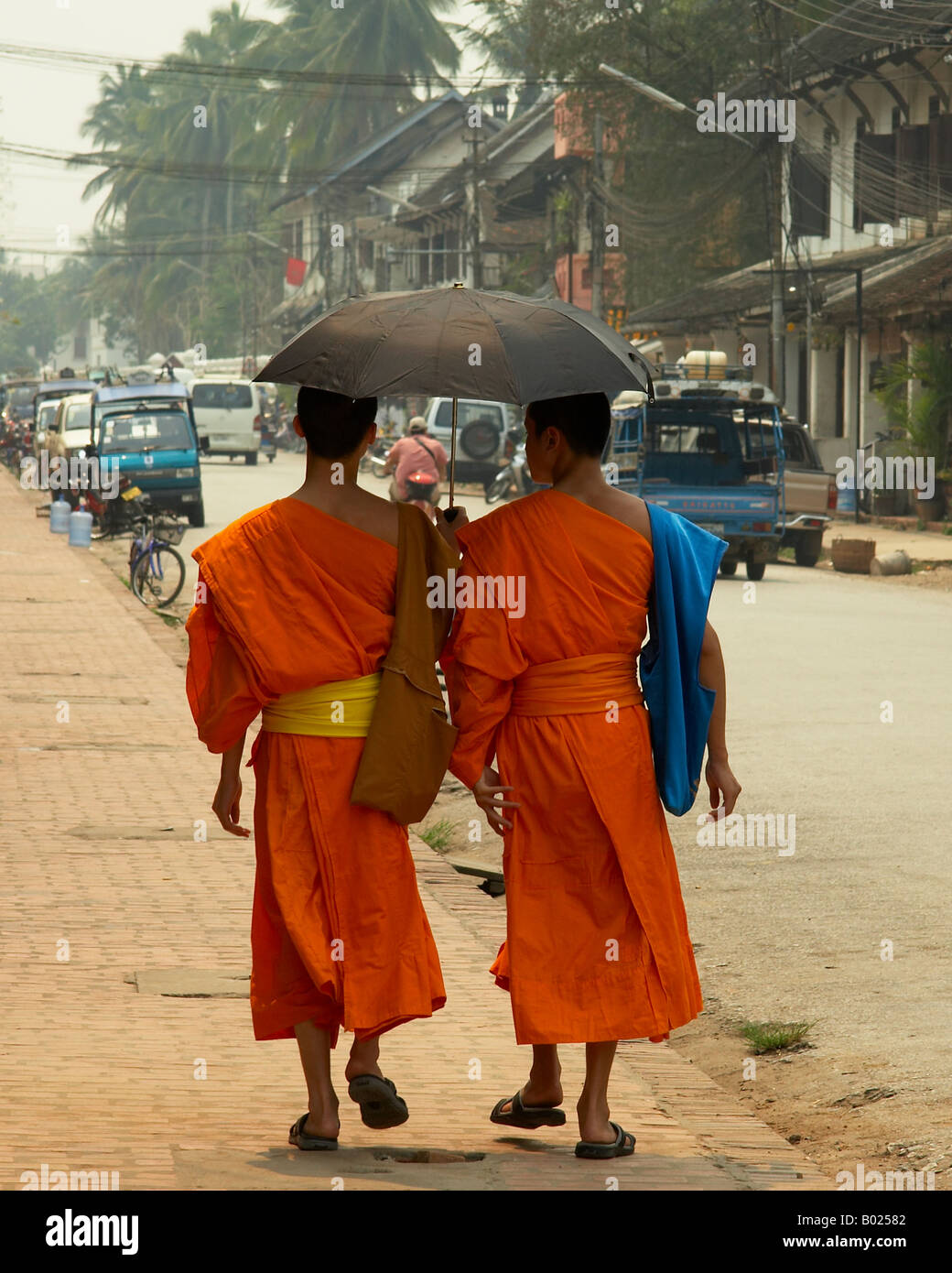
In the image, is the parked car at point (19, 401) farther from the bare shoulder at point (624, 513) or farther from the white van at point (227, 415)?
the bare shoulder at point (624, 513)

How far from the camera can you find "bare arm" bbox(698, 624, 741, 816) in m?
4.20

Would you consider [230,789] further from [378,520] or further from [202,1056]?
[202,1056]

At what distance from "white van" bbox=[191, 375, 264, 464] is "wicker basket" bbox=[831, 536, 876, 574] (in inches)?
1020

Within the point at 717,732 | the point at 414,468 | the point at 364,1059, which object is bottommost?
the point at 364,1059

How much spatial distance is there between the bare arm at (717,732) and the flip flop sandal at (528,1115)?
80 centimetres

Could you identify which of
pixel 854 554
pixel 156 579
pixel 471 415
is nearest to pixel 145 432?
pixel 156 579

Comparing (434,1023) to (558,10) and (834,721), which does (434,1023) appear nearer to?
(834,721)

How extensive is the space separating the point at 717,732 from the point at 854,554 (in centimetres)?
1907

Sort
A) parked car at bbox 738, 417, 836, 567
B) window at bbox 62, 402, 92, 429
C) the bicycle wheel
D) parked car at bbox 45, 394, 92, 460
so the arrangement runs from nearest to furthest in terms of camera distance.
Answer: the bicycle wheel, parked car at bbox 738, 417, 836, 567, parked car at bbox 45, 394, 92, 460, window at bbox 62, 402, 92, 429

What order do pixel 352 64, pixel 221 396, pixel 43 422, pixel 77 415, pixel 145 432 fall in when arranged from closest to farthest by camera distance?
pixel 145 432 < pixel 77 415 < pixel 43 422 < pixel 221 396 < pixel 352 64

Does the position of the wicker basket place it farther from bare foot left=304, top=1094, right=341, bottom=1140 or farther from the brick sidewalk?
bare foot left=304, top=1094, right=341, bottom=1140

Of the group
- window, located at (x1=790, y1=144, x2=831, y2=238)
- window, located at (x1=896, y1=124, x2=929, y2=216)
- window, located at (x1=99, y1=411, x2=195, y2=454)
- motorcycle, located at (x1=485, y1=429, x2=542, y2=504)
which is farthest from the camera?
window, located at (x1=790, y1=144, x2=831, y2=238)

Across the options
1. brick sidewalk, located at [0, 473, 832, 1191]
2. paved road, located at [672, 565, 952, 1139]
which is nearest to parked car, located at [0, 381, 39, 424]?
paved road, located at [672, 565, 952, 1139]

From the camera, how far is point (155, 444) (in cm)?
2766
